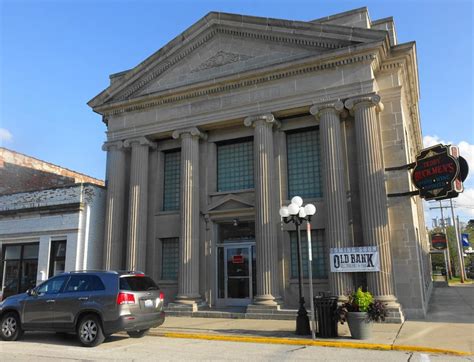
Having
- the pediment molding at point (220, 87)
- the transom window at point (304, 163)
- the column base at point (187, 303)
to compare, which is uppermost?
the pediment molding at point (220, 87)

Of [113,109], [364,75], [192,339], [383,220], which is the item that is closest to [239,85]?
[364,75]

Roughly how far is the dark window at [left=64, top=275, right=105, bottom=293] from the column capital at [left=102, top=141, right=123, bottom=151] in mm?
9611

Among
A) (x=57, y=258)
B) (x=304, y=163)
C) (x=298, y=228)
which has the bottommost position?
(x=57, y=258)

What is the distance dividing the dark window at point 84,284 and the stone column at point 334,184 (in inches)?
309

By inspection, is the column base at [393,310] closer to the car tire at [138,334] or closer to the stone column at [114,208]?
the car tire at [138,334]

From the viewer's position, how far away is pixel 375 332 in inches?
455

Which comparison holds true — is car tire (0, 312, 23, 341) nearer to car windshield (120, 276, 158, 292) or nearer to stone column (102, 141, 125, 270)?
car windshield (120, 276, 158, 292)

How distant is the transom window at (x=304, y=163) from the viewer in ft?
55.1

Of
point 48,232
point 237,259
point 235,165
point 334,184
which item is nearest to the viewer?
point 334,184

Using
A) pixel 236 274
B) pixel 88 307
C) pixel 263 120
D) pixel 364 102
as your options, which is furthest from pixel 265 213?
pixel 88 307

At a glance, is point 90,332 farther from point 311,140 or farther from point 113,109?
point 113,109

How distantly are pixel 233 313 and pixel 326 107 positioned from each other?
8447mm

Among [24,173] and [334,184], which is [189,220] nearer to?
[334,184]

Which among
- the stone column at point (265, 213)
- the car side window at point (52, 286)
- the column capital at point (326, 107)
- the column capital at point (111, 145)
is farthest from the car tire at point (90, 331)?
the column capital at point (111, 145)
